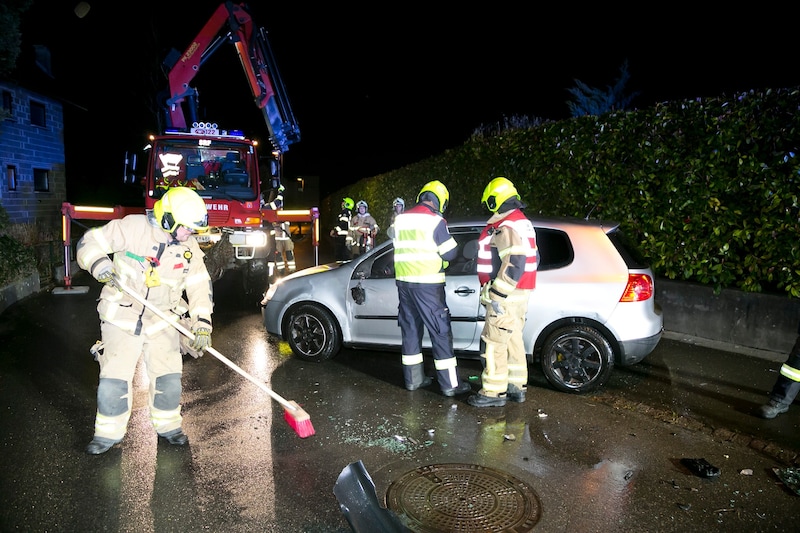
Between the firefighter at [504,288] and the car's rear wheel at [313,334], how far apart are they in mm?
1778

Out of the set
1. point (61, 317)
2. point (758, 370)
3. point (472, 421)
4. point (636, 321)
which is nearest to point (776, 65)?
point (758, 370)

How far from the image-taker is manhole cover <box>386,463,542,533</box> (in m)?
3.29

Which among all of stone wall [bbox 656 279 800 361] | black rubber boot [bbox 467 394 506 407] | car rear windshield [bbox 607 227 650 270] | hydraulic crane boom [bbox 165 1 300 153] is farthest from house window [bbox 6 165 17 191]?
car rear windshield [bbox 607 227 650 270]

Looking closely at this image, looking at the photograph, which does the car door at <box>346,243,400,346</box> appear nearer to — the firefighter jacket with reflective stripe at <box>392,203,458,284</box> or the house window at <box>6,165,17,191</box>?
the firefighter jacket with reflective stripe at <box>392,203,458,284</box>

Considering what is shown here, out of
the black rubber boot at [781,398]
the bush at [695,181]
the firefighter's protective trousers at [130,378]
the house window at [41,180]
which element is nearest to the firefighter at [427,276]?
the firefighter's protective trousers at [130,378]

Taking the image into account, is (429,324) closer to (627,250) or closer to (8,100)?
(627,250)

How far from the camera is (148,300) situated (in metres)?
4.16

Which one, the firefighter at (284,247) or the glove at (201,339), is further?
the firefighter at (284,247)

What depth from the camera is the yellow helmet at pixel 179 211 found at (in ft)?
13.1

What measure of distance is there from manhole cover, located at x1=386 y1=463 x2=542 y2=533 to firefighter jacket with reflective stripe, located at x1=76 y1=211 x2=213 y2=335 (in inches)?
73.8

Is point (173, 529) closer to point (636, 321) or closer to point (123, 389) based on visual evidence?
point (123, 389)

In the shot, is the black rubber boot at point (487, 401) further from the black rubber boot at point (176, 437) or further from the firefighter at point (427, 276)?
the black rubber boot at point (176, 437)

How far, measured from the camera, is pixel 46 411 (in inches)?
193

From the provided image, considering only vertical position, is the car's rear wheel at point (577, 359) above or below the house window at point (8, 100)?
below
